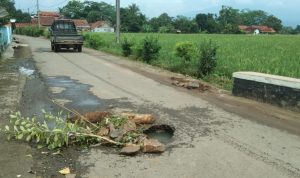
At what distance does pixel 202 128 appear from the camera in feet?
24.5

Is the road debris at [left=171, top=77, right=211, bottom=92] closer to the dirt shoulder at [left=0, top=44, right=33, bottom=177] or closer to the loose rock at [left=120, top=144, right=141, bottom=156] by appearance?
the dirt shoulder at [left=0, top=44, right=33, bottom=177]

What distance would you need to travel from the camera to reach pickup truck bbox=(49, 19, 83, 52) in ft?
86.9

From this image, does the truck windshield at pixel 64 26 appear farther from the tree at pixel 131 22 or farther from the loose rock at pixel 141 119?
the tree at pixel 131 22

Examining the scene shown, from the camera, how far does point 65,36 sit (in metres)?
26.5

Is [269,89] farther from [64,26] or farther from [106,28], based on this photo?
[106,28]

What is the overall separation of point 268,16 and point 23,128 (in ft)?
503

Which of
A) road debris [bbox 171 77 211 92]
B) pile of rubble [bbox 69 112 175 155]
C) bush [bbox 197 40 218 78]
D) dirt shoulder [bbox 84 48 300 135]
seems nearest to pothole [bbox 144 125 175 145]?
pile of rubble [bbox 69 112 175 155]

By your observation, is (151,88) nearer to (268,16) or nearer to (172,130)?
(172,130)

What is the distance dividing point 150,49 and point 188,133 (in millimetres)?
13374

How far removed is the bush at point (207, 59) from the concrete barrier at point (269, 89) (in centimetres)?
353

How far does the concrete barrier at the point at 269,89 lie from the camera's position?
8.90 metres

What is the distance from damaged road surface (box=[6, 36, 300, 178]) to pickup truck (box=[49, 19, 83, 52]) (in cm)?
1349

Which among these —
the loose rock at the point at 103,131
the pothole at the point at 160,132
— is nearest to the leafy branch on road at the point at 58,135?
the loose rock at the point at 103,131

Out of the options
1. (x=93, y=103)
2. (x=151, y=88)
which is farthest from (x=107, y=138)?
(x=151, y=88)
